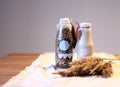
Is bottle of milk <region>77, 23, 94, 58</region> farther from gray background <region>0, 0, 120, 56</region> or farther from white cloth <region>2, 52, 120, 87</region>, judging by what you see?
gray background <region>0, 0, 120, 56</region>

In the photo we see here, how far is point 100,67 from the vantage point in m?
0.91

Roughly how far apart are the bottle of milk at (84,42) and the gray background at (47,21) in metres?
1.82

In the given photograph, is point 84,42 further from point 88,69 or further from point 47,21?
point 47,21

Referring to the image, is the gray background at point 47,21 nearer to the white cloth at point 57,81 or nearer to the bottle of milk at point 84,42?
the bottle of milk at point 84,42

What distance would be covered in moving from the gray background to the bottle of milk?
1815 mm

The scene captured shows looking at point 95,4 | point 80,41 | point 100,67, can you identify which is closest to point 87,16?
point 95,4

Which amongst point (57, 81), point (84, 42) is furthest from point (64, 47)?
point (57, 81)

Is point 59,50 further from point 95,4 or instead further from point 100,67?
point 95,4

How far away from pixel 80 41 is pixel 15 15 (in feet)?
6.62

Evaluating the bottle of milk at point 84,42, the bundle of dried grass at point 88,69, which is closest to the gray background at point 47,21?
the bottle of milk at point 84,42

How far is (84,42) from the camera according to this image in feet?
3.70

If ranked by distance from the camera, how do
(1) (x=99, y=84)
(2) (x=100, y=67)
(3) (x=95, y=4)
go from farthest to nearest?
1. (3) (x=95, y=4)
2. (2) (x=100, y=67)
3. (1) (x=99, y=84)

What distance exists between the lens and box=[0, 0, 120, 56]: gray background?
2.94 m

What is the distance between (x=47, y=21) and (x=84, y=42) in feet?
6.22
